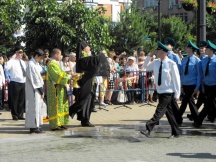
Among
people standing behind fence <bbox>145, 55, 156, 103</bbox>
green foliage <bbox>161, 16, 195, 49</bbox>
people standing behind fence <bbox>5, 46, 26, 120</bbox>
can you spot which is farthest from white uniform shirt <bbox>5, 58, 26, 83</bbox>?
green foliage <bbox>161, 16, 195, 49</bbox>

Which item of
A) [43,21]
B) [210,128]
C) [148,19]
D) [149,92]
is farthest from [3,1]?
[148,19]

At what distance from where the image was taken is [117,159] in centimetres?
891

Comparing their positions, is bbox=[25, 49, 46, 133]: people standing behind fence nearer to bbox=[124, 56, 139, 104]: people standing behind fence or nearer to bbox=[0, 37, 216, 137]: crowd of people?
bbox=[0, 37, 216, 137]: crowd of people

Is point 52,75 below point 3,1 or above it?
below

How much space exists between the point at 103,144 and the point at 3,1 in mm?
11264

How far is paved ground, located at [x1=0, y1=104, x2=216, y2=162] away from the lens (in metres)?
9.13

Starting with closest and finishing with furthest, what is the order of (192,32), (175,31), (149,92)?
(149,92)
(175,31)
(192,32)

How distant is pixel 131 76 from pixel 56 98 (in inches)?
249

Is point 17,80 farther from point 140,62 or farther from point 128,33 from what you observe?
point 128,33

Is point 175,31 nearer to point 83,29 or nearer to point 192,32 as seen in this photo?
point 192,32

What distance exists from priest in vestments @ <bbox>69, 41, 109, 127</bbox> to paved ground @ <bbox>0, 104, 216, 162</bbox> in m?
0.36

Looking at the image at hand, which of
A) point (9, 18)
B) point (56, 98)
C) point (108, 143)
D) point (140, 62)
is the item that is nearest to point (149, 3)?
point (9, 18)

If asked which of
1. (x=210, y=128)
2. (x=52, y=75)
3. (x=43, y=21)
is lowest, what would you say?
(x=210, y=128)

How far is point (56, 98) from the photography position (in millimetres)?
12336
